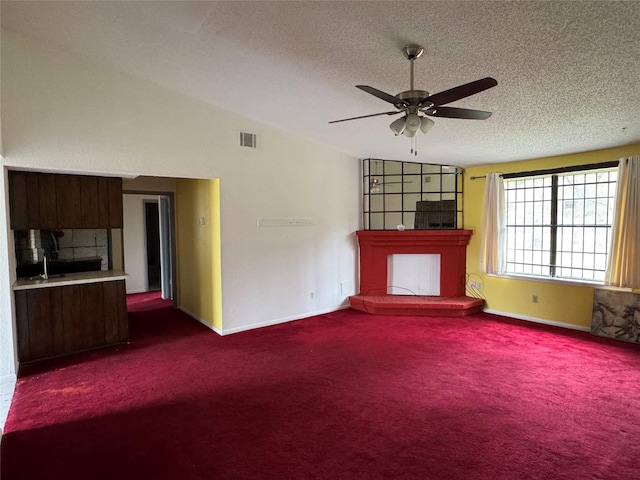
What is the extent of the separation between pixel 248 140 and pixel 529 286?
460 centimetres


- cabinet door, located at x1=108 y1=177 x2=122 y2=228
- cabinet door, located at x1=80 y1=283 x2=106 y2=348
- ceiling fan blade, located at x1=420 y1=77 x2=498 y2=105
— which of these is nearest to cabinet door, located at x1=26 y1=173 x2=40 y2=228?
cabinet door, located at x1=108 y1=177 x2=122 y2=228

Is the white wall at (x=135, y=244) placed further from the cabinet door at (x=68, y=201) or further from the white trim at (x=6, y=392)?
the white trim at (x=6, y=392)

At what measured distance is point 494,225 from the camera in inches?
225

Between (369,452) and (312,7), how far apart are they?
2969mm

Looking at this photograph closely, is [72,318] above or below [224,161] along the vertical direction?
below

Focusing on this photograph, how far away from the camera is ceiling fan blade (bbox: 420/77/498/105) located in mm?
2250

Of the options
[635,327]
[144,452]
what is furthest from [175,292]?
[635,327]

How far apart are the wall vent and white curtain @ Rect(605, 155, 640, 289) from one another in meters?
4.61

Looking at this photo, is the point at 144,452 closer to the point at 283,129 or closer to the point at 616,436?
the point at 616,436

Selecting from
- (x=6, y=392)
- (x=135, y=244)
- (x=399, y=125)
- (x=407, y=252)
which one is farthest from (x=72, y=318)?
(x=407, y=252)

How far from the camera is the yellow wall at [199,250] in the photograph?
16.1 ft

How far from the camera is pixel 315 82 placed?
11.8ft

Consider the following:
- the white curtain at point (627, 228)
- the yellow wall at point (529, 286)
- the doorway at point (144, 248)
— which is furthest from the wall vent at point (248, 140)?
the white curtain at point (627, 228)

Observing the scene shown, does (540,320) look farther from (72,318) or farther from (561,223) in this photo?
(72,318)
